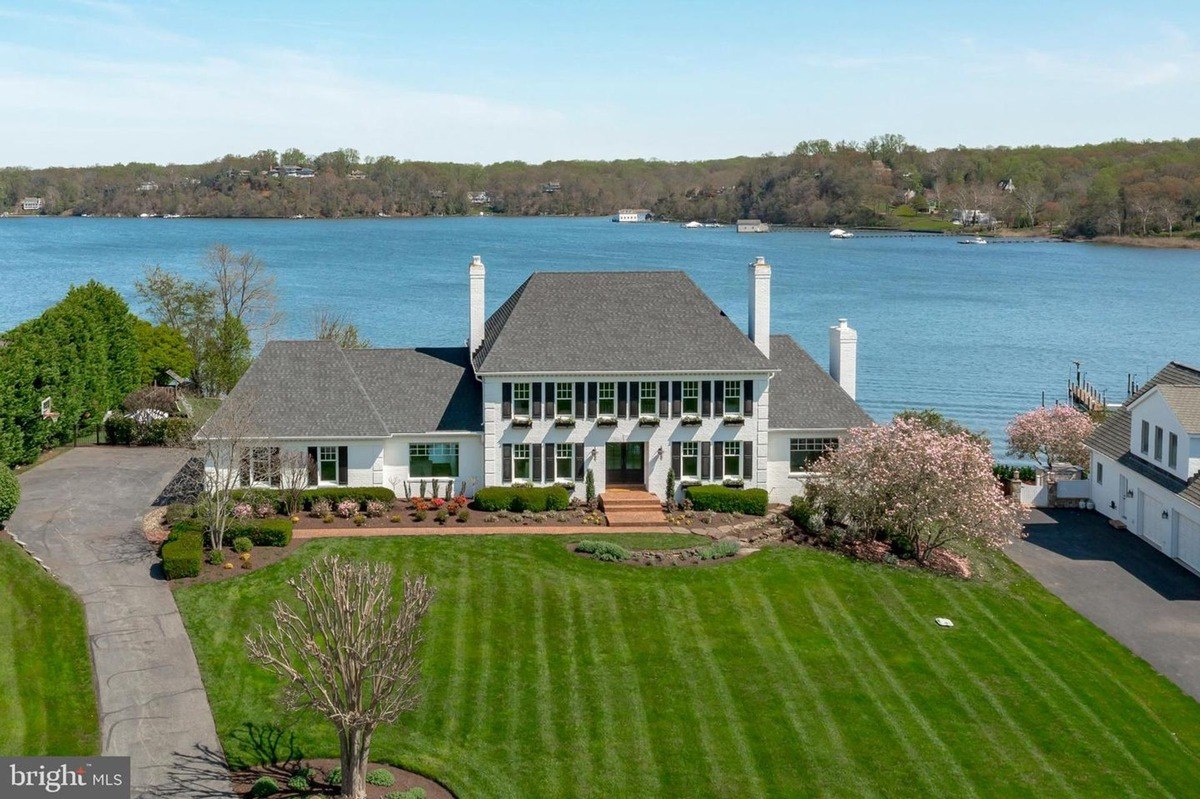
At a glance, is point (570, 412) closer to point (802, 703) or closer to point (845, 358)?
point (845, 358)

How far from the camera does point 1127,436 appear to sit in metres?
41.6

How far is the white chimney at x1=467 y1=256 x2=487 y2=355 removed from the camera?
141ft

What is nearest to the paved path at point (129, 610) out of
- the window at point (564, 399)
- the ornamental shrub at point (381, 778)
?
the ornamental shrub at point (381, 778)

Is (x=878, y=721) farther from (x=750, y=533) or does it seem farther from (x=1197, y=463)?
(x=1197, y=463)

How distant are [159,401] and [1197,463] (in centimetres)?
4008

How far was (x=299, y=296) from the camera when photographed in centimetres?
12750

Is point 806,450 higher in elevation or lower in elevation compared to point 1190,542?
higher

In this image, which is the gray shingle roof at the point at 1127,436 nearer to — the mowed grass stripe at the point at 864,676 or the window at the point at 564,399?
the mowed grass stripe at the point at 864,676

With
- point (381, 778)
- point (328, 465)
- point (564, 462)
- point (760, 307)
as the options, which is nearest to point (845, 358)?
point (760, 307)

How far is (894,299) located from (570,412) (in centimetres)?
9531

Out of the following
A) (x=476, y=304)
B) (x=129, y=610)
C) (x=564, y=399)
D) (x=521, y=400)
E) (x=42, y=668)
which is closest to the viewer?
(x=42, y=668)

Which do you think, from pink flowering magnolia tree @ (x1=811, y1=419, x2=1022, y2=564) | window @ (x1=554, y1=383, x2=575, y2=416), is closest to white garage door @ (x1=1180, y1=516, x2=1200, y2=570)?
pink flowering magnolia tree @ (x1=811, y1=419, x2=1022, y2=564)

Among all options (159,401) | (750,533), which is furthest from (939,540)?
(159,401)

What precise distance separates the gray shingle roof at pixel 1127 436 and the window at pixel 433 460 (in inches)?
892
